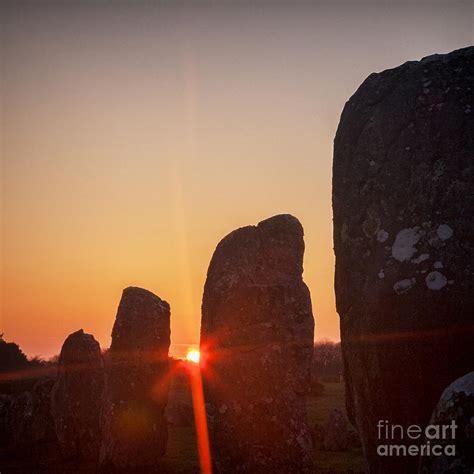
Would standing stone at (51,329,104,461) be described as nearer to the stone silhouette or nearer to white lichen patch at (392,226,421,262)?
the stone silhouette

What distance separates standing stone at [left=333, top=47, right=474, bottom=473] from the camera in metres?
4.68

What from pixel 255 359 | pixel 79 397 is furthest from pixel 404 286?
pixel 79 397

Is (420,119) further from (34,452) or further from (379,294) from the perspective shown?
(34,452)

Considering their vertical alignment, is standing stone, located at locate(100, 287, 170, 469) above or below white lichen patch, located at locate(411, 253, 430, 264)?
below

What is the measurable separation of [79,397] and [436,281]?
15917 mm

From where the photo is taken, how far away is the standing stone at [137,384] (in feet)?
51.8

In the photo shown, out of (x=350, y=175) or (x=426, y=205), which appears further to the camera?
(x=350, y=175)

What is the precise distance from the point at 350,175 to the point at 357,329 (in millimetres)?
1498

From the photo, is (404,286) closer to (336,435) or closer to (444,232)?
(444,232)

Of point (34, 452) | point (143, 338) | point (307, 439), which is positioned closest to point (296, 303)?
point (307, 439)

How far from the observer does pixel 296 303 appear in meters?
13.4

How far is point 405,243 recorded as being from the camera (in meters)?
5.05

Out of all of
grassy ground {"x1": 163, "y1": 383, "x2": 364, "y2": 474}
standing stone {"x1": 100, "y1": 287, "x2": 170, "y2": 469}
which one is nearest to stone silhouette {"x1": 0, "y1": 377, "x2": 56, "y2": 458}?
grassy ground {"x1": 163, "y1": 383, "x2": 364, "y2": 474}

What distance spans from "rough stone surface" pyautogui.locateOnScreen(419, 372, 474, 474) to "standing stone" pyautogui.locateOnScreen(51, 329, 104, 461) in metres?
15.9
